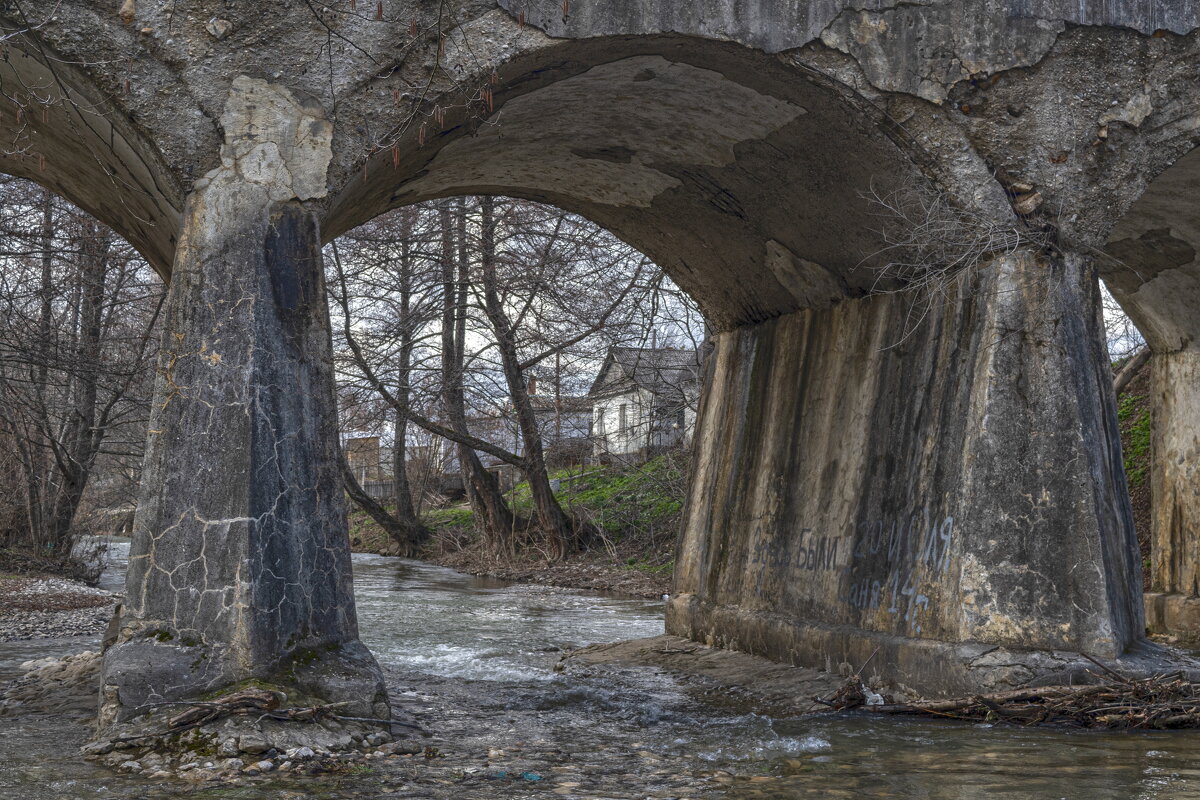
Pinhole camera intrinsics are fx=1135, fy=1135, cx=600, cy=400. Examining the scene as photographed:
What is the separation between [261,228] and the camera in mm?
4574

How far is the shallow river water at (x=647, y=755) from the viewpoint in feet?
12.3

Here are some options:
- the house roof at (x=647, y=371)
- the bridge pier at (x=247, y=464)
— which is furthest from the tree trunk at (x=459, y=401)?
the bridge pier at (x=247, y=464)

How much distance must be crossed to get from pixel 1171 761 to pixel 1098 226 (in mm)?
2642

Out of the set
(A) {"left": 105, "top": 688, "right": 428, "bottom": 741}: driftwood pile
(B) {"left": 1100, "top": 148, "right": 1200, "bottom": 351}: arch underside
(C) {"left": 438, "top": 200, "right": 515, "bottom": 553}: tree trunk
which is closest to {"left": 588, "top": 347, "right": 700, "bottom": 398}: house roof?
(C) {"left": 438, "top": 200, "right": 515, "bottom": 553}: tree trunk

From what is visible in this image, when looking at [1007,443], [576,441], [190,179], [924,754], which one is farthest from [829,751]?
[576,441]

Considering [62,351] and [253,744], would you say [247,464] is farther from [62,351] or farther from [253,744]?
[62,351]

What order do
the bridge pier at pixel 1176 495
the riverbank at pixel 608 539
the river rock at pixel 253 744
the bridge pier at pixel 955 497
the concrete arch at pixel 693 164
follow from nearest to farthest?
1. the river rock at pixel 253 744
2. the bridge pier at pixel 955 497
3. the concrete arch at pixel 693 164
4. the bridge pier at pixel 1176 495
5. the riverbank at pixel 608 539

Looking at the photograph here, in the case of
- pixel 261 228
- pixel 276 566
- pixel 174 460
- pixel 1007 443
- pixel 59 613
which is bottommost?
pixel 59 613

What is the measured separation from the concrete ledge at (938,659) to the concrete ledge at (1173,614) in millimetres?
2789

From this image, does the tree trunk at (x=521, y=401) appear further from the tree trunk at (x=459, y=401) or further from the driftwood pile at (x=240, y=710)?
the driftwood pile at (x=240, y=710)

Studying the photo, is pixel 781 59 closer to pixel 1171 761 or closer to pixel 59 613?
pixel 1171 761

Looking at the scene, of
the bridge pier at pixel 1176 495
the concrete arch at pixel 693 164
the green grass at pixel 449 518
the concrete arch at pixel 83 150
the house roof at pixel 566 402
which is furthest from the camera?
the green grass at pixel 449 518

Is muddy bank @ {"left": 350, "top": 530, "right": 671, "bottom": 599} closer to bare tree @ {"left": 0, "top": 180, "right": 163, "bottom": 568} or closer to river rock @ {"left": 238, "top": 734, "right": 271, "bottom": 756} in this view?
bare tree @ {"left": 0, "top": 180, "right": 163, "bottom": 568}

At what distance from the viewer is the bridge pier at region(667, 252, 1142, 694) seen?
516cm
